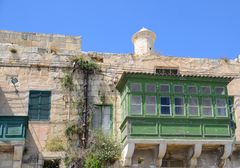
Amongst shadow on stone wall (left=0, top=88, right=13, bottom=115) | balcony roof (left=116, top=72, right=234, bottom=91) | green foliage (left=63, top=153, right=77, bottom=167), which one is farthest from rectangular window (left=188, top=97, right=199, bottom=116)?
shadow on stone wall (left=0, top=88, right=13, bottom=115)

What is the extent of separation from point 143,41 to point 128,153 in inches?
245

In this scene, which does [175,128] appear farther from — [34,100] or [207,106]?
[34,100]

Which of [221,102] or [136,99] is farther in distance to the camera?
[221,102]

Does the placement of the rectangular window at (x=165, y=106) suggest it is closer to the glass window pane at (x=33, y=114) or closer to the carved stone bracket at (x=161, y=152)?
the carved stone bracket at (x=161, y=152)

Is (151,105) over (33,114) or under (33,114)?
over

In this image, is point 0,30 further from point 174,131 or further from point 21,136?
point 174,131

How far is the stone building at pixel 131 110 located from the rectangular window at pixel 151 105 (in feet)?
0.12

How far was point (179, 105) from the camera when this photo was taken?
16.0 metres

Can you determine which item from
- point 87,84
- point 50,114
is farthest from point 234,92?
point 50,114

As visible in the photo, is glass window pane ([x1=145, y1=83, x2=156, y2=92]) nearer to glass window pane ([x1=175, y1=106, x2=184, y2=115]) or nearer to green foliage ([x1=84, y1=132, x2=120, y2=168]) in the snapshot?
glass window pane ([x1=175, y1=106, x2=184, y2=115])

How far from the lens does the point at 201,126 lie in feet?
51.4

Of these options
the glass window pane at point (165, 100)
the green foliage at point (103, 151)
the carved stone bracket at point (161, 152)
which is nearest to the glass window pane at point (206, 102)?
the glass window pane at point (165, 100)

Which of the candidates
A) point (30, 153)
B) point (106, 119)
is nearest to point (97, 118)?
point (106, 119)

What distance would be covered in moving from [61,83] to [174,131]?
16.7 feet
